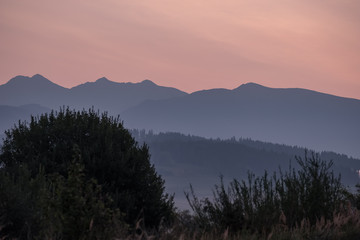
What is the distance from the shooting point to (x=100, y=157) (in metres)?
25.5

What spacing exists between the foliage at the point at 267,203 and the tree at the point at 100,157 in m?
10.6

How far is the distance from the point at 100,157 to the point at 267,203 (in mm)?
14211

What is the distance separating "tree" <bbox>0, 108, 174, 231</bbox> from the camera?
81.2ft

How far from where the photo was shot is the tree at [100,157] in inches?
974

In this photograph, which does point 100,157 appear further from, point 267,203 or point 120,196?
point 267,203

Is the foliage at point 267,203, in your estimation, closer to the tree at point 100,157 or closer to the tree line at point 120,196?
the tree line at point 120,196

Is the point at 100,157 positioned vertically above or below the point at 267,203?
below

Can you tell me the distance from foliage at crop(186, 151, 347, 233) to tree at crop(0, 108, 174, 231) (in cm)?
1056

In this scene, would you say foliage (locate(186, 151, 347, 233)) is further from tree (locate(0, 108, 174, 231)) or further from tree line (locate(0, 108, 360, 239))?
tree (locate(0, 108, 174, 231))

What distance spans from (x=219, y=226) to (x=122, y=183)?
43.7 feet

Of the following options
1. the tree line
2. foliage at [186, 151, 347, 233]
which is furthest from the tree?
foliage at [186, 151, 347, 233]

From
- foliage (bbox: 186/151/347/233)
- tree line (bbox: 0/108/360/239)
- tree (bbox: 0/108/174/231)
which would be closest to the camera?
tree line (bbox: 0/108/360/239)

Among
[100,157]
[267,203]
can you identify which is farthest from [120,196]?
[267,203]

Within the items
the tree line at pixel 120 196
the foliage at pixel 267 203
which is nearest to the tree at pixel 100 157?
the tree line at pixel 120 196
